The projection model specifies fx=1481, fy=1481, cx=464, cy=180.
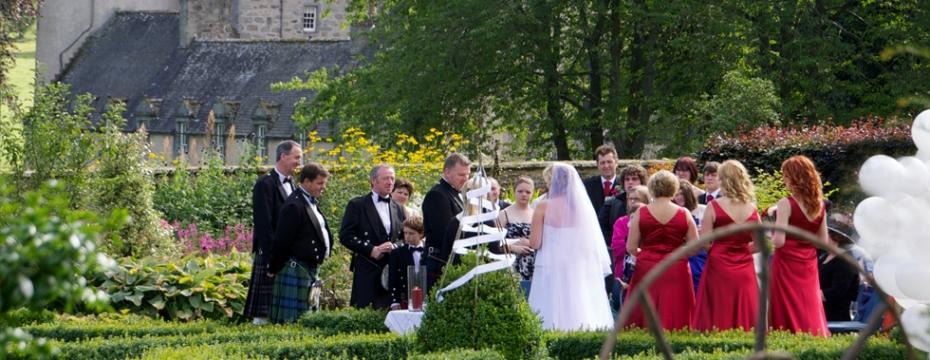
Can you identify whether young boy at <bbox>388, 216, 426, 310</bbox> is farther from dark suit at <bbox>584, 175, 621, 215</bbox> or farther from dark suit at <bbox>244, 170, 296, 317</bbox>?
dark suit at <bbox>584, 175, 621, 215</bbox>

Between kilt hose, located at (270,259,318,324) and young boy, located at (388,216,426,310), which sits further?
young boy, located at (388,216,426,310)

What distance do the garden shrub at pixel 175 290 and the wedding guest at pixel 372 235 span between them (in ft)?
5.43

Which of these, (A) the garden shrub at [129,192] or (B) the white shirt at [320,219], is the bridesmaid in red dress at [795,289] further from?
(A) the garden shrub at [129,192]

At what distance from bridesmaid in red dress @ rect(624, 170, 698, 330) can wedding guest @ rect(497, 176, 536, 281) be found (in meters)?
1.28

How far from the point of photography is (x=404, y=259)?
10.9 meters

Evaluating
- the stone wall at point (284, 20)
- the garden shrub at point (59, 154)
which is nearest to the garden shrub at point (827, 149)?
the garden shrub at point (59, 154)

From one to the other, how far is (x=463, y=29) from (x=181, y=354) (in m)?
17.9

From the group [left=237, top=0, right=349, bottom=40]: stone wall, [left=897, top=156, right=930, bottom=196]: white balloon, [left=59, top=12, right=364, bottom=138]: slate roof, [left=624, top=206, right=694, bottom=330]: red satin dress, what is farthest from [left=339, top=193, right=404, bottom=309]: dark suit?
[left=237, top=0, right=349, bottom=40]: stone wall

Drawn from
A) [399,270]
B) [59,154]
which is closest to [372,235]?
[399,270]

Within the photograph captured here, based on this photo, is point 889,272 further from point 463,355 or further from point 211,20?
point 211,20

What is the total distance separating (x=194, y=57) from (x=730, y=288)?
4357cm

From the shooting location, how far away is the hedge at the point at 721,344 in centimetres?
840

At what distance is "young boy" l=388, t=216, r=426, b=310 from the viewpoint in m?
10.9

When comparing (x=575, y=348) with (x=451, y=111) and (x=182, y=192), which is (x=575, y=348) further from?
(x=451, y=111)
